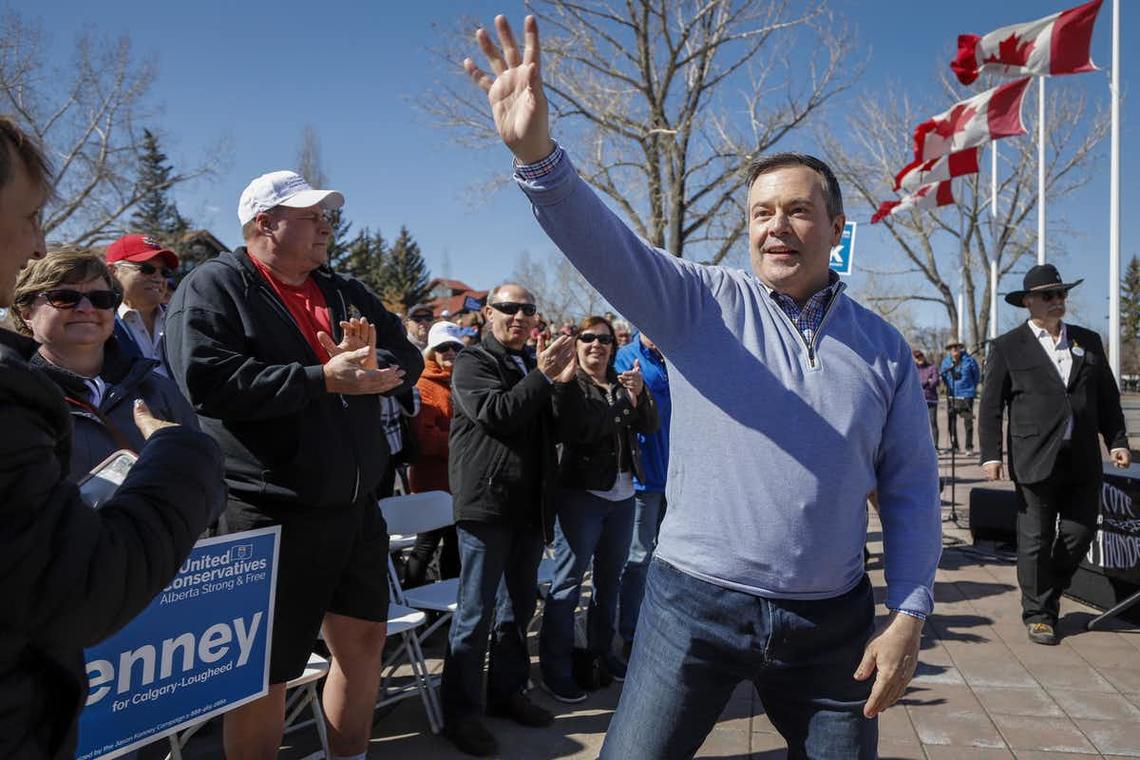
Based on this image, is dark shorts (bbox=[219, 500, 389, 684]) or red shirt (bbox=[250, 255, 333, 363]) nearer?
dark shorts (bbox=[219, 500, 389, 684])

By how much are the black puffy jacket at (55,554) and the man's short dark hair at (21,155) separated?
0.80 ft

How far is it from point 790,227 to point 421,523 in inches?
124

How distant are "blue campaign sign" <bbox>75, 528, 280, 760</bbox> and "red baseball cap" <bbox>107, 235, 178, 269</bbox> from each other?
8.15 feet

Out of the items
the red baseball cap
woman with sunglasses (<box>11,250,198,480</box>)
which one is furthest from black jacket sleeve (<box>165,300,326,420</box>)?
the red baseball cap

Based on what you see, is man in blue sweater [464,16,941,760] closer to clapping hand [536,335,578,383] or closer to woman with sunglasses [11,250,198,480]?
woman with sunglasses [11,250,198,480]

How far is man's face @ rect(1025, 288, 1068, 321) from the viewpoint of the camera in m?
5.15

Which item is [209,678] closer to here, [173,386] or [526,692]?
[173,386]

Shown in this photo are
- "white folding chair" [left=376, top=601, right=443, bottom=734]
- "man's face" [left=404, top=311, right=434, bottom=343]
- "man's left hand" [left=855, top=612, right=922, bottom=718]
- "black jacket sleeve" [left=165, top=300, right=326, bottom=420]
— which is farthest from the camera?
"man's face" [left=404, top=311, right=434, bottom=343]

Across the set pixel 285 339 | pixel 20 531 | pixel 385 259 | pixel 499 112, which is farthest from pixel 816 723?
pixel 385 259

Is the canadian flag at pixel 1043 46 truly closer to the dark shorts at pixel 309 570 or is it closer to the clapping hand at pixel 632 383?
the clapping hand at pixel 632 383

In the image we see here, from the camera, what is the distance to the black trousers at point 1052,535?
509 cm

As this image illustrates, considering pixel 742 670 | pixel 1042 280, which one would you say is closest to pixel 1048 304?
pixel 1042 280

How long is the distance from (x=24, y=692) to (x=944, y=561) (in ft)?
23.7

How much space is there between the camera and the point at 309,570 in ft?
8.59
